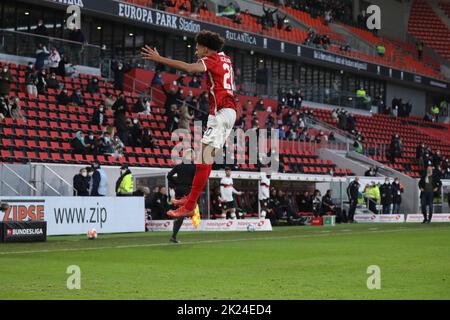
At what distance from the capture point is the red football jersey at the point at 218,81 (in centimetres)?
1080

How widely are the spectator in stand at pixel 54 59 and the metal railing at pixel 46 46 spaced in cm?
18

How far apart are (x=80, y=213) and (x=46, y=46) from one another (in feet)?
38.9

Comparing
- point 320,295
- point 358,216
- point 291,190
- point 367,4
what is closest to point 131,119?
point 291,190

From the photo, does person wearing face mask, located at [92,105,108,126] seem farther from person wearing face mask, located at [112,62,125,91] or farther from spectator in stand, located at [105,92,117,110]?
person wearing face mask, located at [112,62,125,91]

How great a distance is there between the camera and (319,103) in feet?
165

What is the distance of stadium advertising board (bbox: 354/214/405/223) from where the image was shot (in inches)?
1364

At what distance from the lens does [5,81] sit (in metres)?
28.3

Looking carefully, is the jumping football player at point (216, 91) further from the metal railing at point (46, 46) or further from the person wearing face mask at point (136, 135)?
the metal railing at point (46, 46)

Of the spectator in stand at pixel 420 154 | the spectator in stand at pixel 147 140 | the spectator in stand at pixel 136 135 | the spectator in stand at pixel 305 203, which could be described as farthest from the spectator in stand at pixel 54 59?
the spectator in stand at pixel 420 154

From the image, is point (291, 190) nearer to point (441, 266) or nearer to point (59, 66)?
point (59, 66)

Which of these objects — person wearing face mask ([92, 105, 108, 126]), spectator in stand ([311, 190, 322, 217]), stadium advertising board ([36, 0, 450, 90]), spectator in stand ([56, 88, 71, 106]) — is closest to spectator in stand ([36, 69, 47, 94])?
spectator in stand ([56, 88, 71, 106])

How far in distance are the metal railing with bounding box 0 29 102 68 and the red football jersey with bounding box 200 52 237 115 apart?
22.0 meters

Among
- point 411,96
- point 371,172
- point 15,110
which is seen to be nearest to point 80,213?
point 15,110

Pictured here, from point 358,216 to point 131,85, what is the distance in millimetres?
11668
